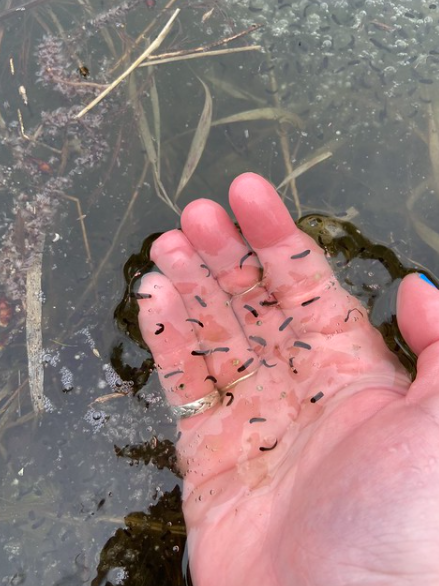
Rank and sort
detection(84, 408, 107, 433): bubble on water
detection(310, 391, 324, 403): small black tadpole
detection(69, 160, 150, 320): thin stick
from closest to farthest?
1. detection(310, 391, 324, 403): small black tadpole
2. detection(84, 408, 107, 433): bubble on water
3. detection(69, 160, 150, 320): thin stick

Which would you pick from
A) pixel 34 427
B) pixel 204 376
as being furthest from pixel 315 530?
pixel 34 427

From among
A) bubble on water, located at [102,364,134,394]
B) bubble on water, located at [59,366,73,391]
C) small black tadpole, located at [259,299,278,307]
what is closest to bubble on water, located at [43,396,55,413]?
bubble on water, located at [59,366,73,391]

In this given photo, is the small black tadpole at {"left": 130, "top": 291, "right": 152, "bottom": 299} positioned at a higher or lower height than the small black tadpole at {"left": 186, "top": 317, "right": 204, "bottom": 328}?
higher

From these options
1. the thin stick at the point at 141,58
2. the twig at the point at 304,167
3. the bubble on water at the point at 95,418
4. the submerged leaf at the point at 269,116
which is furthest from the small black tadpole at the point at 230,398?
the thin stick at the point at 141,58

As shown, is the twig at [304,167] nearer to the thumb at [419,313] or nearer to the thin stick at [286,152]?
the thin stick at [286,152]

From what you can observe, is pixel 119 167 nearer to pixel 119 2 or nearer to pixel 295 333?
pixel 119 2

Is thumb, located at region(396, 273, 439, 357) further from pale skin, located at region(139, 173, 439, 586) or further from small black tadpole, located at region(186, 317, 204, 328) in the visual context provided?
small black tadpole, located at region(186, 317, 204, 328)

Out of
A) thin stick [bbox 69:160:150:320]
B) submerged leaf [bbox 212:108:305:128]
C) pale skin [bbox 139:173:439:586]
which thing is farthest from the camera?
submerged leaf [bbox 212:108:305:128]
